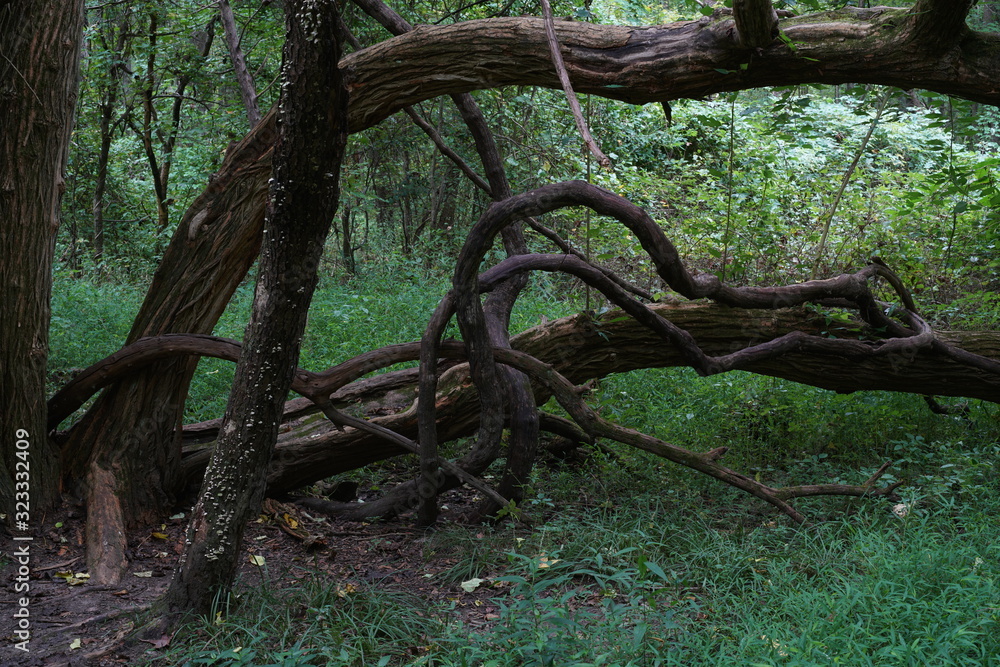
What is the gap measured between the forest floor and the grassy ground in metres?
0.14

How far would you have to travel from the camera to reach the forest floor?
2.73m

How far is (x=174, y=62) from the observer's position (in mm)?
9578

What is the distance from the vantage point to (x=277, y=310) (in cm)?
276

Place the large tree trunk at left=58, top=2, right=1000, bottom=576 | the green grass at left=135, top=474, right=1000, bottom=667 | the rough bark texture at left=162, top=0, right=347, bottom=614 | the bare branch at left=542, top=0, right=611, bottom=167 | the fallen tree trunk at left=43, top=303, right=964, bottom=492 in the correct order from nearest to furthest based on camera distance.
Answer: the bare branch at left=542, top=0, right=611, bottom=167
the green grass at left=135, top=474, right=1000, bottom=667
the rough bark texture at left=162, top=0, right=347, bottom=614
the large tree trunk at left=58, top=2, right=1000, bottom=576
the fallen tree trunk at left=43, top=303, right=964, bottom=492

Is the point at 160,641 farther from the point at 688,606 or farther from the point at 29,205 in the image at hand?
the point at 29,205

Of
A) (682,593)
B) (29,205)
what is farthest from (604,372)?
(29,205)

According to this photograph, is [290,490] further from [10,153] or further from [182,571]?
[10,153]

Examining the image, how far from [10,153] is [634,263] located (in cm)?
641

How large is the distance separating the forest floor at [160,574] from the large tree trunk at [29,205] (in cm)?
35

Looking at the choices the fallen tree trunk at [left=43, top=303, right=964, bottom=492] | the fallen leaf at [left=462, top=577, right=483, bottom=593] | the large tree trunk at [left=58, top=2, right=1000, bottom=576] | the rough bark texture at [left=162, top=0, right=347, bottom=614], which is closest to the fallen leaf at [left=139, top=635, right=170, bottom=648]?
the rough bark texture at [left=162, top=0, right=347, bottom=614]

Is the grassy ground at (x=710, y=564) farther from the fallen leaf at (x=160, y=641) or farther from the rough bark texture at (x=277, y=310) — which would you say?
the rough bark texture at (x=277, y=310)

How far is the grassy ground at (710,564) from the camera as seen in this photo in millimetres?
2475

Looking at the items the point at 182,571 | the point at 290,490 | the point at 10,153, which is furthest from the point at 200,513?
the point at 10,153

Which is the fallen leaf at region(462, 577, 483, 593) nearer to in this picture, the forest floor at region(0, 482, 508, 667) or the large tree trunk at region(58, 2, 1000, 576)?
the forest floor at region(0, 482, 508, 667)
